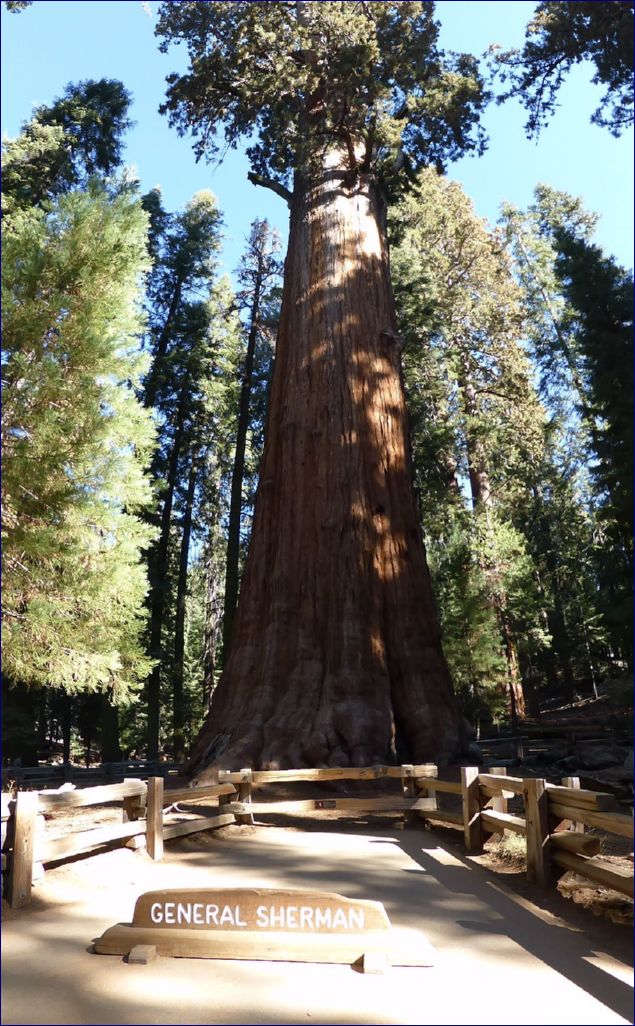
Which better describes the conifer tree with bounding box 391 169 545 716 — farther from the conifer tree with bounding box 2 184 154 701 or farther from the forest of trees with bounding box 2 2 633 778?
the conifer tree with bounding box 2 184 154 701

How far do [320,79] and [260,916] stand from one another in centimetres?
1437

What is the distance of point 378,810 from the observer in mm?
8852

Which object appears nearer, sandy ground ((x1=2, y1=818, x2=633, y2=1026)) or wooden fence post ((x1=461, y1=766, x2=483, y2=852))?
sandy ground ((x1=2, y1=818, x2=633, y2=1026))

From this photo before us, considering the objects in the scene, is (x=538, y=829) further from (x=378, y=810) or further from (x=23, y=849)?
(x=23, y=849)

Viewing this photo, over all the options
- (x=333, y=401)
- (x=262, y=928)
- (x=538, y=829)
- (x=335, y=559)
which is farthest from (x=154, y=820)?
(x=333, y=401)

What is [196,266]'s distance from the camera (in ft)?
84.5

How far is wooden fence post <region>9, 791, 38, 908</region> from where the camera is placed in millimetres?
4711

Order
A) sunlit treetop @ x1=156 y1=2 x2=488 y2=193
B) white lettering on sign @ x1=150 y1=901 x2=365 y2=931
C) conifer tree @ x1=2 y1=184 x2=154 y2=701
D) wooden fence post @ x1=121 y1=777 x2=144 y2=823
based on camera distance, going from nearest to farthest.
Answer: white lettering on sign @ x1=150 y1=901 x2=365 y2=931, wooden fence post @ x1=121 y1=777 x2=144 y2=823, conifer tree @ x1=2 y1=184 x2=154 y2=701, sunlit treetop @ x1=156 y1=2 x2=488 y2=193

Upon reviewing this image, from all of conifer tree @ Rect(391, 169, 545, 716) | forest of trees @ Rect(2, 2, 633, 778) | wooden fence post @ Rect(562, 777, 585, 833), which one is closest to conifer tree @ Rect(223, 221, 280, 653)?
forest of trees @ Rect(2, 2, 633, 778)

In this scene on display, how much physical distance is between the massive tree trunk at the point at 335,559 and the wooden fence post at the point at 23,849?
5.58 metres

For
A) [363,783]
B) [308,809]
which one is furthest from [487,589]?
[308,809]

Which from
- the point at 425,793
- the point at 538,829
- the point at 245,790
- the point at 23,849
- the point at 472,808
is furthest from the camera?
the point at 425,793

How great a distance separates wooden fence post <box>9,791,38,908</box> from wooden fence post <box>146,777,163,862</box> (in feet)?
5.41

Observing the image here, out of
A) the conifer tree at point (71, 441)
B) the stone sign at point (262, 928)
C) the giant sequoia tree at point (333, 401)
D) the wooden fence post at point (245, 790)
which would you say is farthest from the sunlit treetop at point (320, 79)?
the stone sign at point (262, 928)
